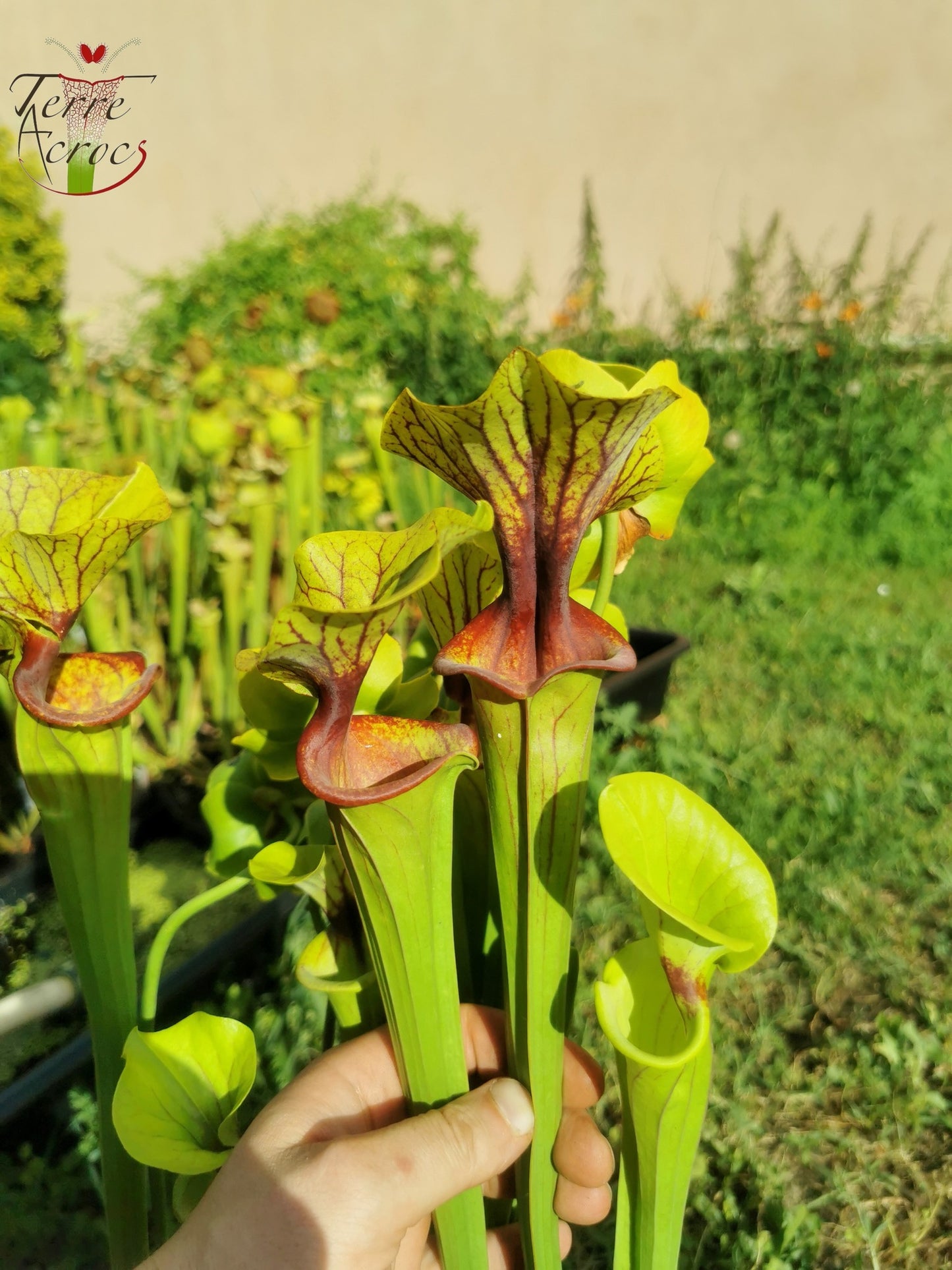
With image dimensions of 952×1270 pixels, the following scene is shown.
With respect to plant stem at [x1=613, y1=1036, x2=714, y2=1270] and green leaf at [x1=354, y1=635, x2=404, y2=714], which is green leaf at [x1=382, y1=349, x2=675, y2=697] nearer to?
green leaf at [x1=354, y1=635, x2=404, y2=714]

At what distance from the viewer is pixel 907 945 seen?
4.80 feet

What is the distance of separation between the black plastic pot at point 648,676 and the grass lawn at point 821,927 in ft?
0.22

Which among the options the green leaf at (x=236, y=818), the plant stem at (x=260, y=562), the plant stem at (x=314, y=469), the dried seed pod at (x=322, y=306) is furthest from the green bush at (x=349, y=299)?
the green leaf at (x=236, y=818)

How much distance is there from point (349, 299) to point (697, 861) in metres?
4.44

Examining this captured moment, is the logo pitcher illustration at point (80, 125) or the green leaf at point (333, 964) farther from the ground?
the logo pitcher illustration at point (80, 125)

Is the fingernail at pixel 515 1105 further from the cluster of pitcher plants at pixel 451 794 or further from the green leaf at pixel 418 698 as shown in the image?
the green leaf at pixel 418 698

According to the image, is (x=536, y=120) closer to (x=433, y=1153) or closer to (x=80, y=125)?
(x=80, y=125)

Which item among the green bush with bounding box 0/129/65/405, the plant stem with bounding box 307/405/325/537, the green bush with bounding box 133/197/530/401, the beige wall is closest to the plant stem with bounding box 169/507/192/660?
the plant stem with bounding box 307/405/325/537

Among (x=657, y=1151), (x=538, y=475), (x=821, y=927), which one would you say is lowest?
(x=821, y=927)

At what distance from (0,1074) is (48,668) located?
3.50 ft

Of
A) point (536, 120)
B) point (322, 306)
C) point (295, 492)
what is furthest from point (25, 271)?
point (295, 492)

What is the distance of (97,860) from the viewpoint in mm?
574

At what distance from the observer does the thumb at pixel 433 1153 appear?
1.74 feet

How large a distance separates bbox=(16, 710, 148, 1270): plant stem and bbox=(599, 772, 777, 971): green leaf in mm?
358
